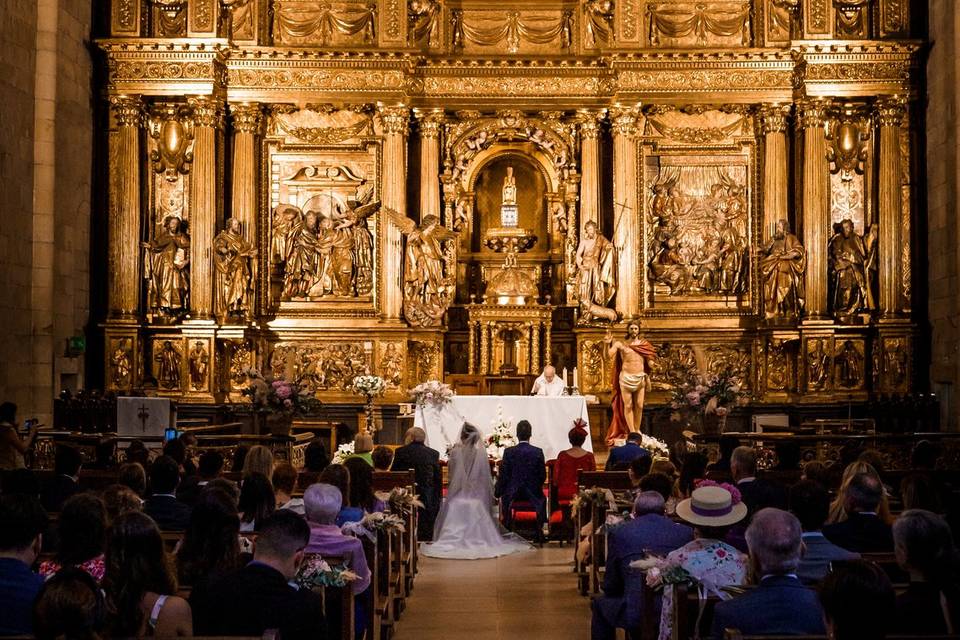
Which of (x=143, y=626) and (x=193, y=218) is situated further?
(x=193, y=218)

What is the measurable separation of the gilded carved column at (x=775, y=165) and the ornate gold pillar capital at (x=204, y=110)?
1082 cm

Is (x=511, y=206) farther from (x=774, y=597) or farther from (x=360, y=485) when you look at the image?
(x=774, y=597)

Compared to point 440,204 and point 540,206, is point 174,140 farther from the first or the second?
point 540,206

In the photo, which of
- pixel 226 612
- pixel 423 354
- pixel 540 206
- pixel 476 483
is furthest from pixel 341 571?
pixel 540 206

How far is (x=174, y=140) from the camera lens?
2517cm

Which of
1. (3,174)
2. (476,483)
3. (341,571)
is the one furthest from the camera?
(3,174)

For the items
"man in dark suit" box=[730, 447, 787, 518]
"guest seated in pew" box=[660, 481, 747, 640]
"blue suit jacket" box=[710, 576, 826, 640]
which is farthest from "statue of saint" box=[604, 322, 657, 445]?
"blue suit jacket" box=[710, 576, 826, 640]

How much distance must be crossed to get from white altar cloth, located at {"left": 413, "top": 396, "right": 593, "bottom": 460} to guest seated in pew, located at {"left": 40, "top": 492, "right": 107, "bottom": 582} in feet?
47.3

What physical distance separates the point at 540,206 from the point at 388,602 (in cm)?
1676

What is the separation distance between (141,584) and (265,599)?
60 cm

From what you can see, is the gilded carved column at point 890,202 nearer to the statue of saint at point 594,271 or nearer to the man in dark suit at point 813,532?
the statue of saint at point 594,271

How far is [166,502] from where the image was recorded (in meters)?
9.80

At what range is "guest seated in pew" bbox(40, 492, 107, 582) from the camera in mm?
6539

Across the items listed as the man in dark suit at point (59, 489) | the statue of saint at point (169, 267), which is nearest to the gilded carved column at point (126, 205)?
the statue of saint at point (169, 267)
